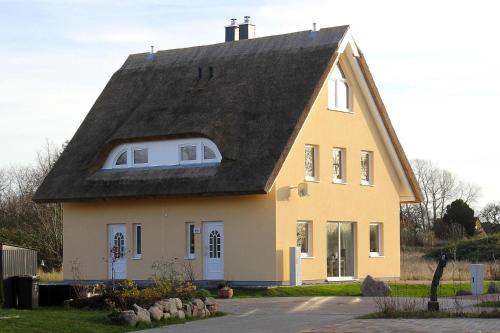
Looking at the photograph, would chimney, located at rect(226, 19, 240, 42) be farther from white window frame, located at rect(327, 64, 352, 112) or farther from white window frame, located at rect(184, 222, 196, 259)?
white window frame, located at rect(184, 222, 196, 259)

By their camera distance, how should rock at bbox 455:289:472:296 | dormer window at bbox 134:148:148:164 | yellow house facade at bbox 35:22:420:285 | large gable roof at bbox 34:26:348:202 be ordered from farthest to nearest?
dormer window at bbox 134:148:148:164
yellow house facade at bbox 35:22:420:285
large gable roof at bbox 34:26:348:202
rock at bbox 455:289:472:296

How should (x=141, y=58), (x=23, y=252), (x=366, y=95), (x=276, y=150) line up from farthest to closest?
(x=141, y=58) < (x=366, y=95) < (x=276, y=150) < (x=23, y=252)

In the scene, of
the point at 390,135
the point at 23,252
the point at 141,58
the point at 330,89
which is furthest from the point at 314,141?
the point at 23,252

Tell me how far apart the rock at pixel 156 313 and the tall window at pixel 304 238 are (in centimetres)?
1355

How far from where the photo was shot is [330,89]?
126 ft

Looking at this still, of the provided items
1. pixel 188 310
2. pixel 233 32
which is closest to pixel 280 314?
pixel 188 310

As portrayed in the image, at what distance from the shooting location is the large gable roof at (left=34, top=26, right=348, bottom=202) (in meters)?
35.5

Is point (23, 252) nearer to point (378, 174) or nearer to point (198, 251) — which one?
point (198, 251)

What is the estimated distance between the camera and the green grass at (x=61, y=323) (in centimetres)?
2147

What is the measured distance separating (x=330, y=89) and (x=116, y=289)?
14.5 metres

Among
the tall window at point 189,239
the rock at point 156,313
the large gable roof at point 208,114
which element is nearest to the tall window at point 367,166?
the large gable roof at point 208,114

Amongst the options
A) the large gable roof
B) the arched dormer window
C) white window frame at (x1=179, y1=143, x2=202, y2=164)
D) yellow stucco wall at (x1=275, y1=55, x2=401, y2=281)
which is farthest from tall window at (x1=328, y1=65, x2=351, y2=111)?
white window frame at (x1=179, y1=143, x2=202, y2=164)

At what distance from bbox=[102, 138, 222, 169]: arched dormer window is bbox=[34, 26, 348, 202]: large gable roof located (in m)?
0.33

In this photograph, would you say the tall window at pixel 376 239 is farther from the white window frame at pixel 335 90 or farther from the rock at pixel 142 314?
the rock at pixel 142 314
